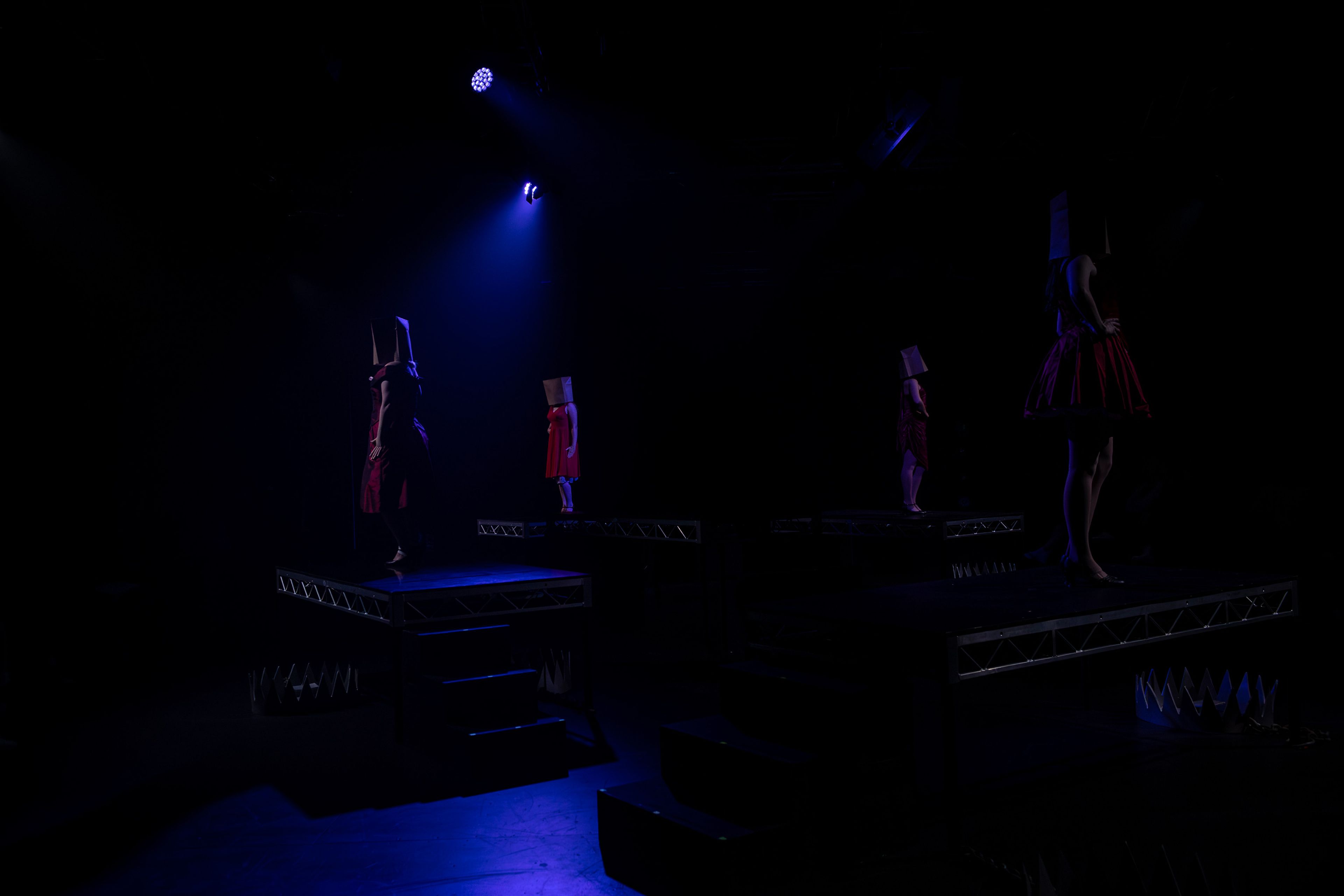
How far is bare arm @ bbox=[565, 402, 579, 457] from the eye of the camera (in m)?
9.43

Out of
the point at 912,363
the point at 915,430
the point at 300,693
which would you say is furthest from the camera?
the point at 915,430

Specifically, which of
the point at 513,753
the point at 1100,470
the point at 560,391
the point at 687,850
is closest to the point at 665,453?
the point at 560,391

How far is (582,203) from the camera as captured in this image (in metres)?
9.30

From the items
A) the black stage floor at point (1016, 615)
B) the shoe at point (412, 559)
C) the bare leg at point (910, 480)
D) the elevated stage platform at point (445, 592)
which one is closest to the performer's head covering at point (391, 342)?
the shoe at point (412, 559)

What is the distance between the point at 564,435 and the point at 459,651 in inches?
196

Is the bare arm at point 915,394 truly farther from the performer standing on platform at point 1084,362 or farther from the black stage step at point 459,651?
the black stage step at point 459,651

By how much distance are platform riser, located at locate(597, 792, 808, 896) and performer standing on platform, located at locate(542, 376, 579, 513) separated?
21.1ft

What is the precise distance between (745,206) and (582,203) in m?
1.97

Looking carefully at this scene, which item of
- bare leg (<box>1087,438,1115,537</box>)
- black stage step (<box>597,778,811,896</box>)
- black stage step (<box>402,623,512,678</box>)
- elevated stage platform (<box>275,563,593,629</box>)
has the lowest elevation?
black stage step (<box>597,778,811,896</box>)

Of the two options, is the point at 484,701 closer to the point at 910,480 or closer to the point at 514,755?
the point at 514,755

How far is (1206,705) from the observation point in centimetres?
452

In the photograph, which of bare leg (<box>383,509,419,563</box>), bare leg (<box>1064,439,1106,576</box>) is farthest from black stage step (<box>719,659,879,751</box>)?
bare leg (<box>383,509,419,563</box>)

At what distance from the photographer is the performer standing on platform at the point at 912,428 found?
28.9 feet

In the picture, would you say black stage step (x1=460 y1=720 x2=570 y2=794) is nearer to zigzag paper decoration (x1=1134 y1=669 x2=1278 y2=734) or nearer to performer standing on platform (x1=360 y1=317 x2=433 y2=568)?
performer standing on platform (x1=360 y1=317 x2=433 y2=568)
